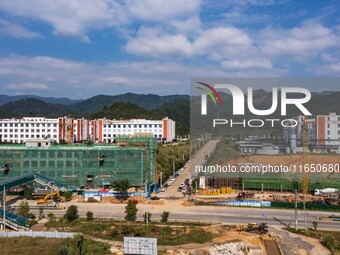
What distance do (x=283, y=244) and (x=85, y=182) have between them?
14380 mm

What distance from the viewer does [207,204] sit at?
20.4 metres

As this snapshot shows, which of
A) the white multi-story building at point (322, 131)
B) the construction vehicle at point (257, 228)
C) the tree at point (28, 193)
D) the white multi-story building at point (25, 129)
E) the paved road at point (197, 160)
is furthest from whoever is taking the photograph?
the white multi-story building at point (25, 129)

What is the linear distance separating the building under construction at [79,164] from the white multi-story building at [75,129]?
16374 millimetres

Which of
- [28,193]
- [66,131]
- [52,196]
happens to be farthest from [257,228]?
[66,131]

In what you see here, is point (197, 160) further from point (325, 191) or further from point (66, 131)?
point (66, 131)

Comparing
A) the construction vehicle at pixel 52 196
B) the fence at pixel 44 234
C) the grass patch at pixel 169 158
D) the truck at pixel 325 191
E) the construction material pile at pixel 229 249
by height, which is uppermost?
the grass patch at pixel 169 158

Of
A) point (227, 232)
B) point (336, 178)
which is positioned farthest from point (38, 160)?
point (336, 178)

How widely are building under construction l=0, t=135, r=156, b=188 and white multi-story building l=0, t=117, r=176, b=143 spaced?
645 inches

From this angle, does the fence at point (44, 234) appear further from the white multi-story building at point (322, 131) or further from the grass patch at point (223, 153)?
the white multi-story building at point (322, 131)

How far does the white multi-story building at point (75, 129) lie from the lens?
135 ft

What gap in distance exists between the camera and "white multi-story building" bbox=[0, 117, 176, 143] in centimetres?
4128

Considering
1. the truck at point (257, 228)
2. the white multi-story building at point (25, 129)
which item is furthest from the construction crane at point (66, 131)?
the truck at point (257, 228)

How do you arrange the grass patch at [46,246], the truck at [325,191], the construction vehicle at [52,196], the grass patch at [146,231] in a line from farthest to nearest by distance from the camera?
the truck at [325,191], the construction vehicle at [52,196], the grass patch at [146,231], the grass patch at [46,246]

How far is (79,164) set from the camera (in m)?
24.2
